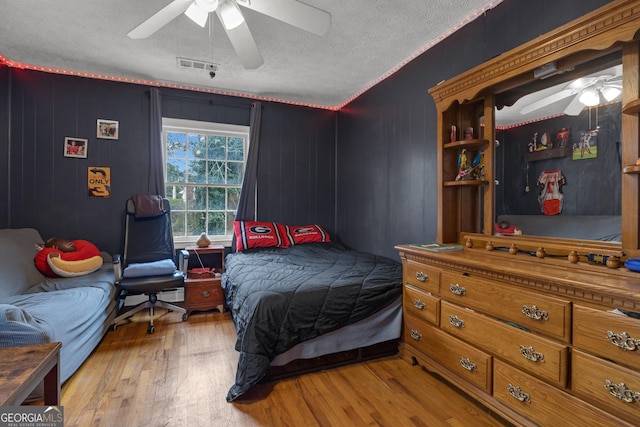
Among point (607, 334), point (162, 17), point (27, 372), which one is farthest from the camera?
point (162, 17)

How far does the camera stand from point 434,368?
195 centimetres

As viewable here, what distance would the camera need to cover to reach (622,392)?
109 centimetres

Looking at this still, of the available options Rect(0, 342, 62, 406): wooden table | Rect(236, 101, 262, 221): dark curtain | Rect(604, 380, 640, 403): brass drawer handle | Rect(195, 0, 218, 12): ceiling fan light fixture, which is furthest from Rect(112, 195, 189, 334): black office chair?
Rect(604, 380, 640, 403): brass drawer handle

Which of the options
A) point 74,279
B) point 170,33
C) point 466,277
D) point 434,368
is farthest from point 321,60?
point 74,279

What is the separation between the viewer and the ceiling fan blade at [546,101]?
1669mm

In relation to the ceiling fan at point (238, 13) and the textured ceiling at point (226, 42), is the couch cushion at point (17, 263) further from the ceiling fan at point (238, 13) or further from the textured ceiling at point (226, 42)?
the ceiling fan at point (238, 13)

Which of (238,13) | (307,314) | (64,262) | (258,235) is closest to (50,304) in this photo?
(64,262)

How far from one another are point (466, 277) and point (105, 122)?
12.8 ft

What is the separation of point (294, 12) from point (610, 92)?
1.71 m

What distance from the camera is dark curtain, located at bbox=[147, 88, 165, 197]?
3506mm

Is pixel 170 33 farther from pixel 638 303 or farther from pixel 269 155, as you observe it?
pixel 638 303

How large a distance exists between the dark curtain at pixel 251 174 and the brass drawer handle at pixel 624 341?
345 centimetres

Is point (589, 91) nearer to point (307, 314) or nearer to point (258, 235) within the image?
point (307, 314)

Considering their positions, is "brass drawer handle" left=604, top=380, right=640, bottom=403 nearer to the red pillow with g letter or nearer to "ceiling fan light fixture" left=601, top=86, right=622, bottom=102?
"ceiling fan light fixture" left=601, top=86, right=622, bottom=102
